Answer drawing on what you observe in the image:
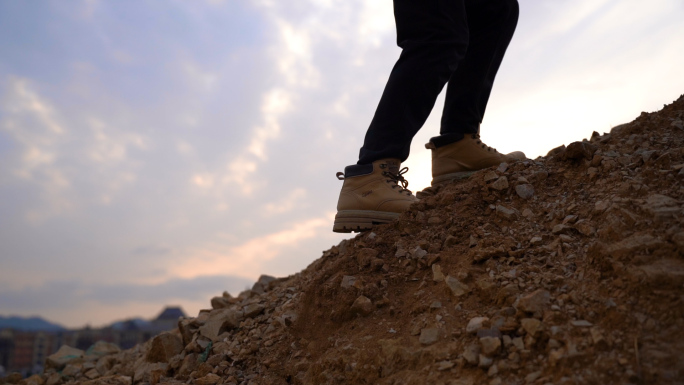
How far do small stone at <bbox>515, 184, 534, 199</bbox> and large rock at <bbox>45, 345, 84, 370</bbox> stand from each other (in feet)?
12.8

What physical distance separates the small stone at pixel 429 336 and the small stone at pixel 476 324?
139mm

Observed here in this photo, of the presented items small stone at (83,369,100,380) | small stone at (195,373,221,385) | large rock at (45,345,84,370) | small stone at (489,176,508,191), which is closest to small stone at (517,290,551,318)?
small stone at (489,176,508,191)

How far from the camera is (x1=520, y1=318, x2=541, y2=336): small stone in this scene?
174 cm

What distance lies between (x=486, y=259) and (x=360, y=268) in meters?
0.68

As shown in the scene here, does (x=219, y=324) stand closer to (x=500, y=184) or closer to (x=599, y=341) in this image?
(x=500, y=184)

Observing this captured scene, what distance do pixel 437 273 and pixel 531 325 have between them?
2.12 ft

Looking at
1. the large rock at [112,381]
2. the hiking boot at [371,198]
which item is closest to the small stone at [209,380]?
the large rock at [112,381]

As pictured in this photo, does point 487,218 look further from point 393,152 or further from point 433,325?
point 433,325

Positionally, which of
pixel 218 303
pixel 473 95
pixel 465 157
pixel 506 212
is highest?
pixel 473 95

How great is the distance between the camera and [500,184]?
2.80m

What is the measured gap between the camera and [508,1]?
3.35m

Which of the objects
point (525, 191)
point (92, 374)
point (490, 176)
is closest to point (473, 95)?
point (490, 176)

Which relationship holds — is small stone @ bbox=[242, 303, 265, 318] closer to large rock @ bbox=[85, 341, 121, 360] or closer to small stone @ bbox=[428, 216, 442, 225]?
small stone @ bbox=[428, 216, 442, 225]

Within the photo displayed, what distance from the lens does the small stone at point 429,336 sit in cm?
197
